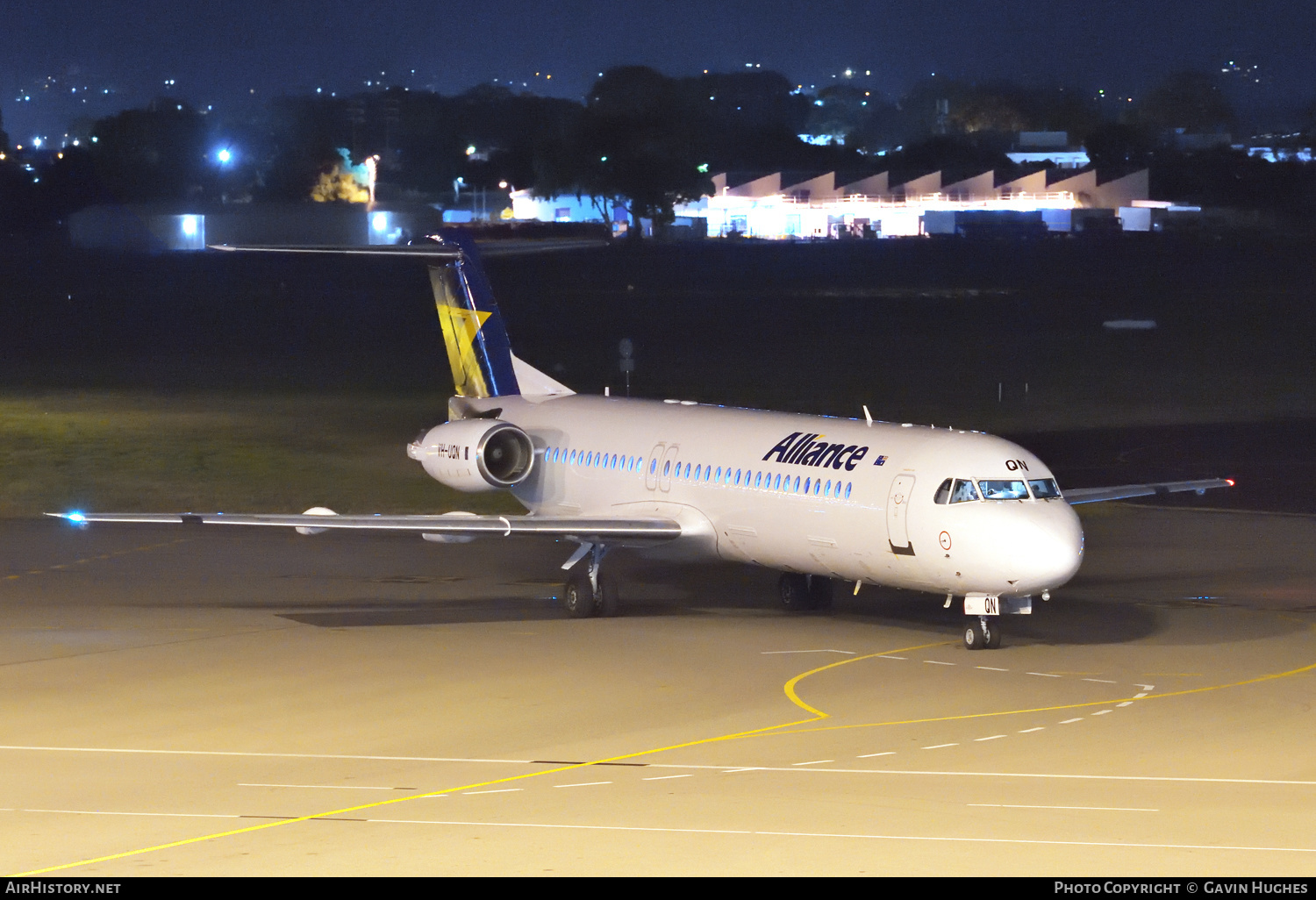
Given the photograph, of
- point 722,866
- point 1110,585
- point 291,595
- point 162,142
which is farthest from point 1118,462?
point 162,142

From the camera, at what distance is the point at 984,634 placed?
23.9m

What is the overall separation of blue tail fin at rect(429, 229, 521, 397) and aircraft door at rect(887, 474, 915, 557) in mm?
10462

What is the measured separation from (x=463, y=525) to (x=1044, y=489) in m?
7.86

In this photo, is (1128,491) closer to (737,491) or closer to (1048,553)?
(1048,553)

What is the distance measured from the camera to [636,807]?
52.3 feet

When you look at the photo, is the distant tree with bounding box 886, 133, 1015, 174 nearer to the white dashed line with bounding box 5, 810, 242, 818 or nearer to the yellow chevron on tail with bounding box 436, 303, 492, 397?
the yellow chevron on tail with bounding box 436, 303, 492, 397

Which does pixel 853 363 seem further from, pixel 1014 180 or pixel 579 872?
pixel 1014 180

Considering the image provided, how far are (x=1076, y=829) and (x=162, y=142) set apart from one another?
6160 inches

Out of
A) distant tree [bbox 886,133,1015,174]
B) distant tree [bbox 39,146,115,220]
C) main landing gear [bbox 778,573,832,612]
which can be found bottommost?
main landing gear [bbox 778,573,832,612]

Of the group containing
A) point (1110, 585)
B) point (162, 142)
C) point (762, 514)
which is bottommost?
point (1110, 585)

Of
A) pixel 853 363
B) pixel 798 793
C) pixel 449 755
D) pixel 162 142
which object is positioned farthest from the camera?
pixel 162 142

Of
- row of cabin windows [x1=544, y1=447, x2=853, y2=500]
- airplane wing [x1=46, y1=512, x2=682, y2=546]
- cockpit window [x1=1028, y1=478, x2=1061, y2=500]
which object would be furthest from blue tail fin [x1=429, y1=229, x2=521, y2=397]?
cockpit window [x1=1028, y1=478, x2=1061, y2=500]

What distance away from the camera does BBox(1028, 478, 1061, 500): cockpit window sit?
23719 mm

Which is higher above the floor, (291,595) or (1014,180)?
(1014,180)
